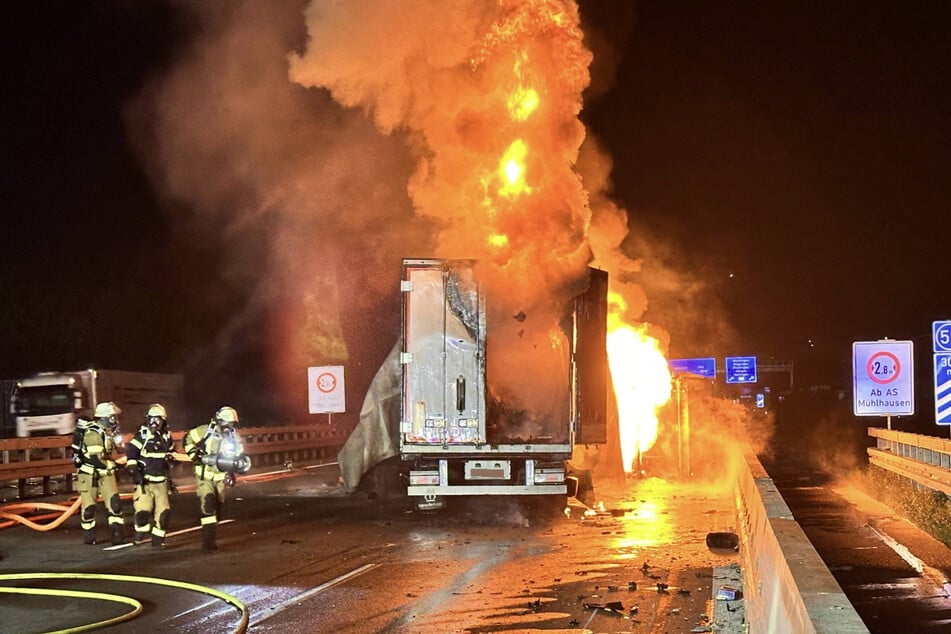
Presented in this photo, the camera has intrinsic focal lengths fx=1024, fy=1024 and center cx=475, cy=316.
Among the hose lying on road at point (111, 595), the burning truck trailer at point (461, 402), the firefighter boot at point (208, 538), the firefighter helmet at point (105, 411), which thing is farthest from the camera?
the burning truck trailer at point (461, 402)

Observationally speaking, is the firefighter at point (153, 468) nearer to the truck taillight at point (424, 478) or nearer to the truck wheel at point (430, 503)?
the truck taillight at point (424, 478)

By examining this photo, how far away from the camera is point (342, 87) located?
18281mm

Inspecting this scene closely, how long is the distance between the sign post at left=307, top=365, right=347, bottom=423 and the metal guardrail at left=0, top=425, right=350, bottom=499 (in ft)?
8.85

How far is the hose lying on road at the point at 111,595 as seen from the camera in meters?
7.99

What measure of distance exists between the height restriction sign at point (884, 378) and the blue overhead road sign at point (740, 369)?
34585mm

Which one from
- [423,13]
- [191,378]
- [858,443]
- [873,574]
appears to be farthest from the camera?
[191,378]

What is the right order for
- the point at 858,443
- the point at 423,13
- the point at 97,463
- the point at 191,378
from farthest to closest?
1. the point at 191,378
2. the point at 858,443
3. the point at 423,13
4. the point at 97,463

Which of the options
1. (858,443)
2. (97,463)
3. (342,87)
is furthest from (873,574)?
(858,443)

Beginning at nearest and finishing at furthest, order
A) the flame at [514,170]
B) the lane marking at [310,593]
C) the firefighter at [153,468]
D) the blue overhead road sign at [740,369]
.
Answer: the lane marking at [310,593]
the firefighter at [153,468]
the flame at [514,170]
the blue overhead road sign at [740,369]

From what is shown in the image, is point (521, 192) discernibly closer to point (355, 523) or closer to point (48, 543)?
point (355, 523)

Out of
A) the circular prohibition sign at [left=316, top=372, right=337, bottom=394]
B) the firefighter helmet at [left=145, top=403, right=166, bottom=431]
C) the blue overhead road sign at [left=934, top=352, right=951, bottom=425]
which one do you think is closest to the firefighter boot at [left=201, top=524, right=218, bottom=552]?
the firefighter helmet at [left=145, top=403, right=166, bottom=431]

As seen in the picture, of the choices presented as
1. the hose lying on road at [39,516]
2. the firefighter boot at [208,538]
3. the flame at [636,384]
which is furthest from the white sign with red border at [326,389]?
the firefighter boot at [208,538]

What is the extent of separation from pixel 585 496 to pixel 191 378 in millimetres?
34821

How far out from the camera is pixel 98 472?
1326cm
